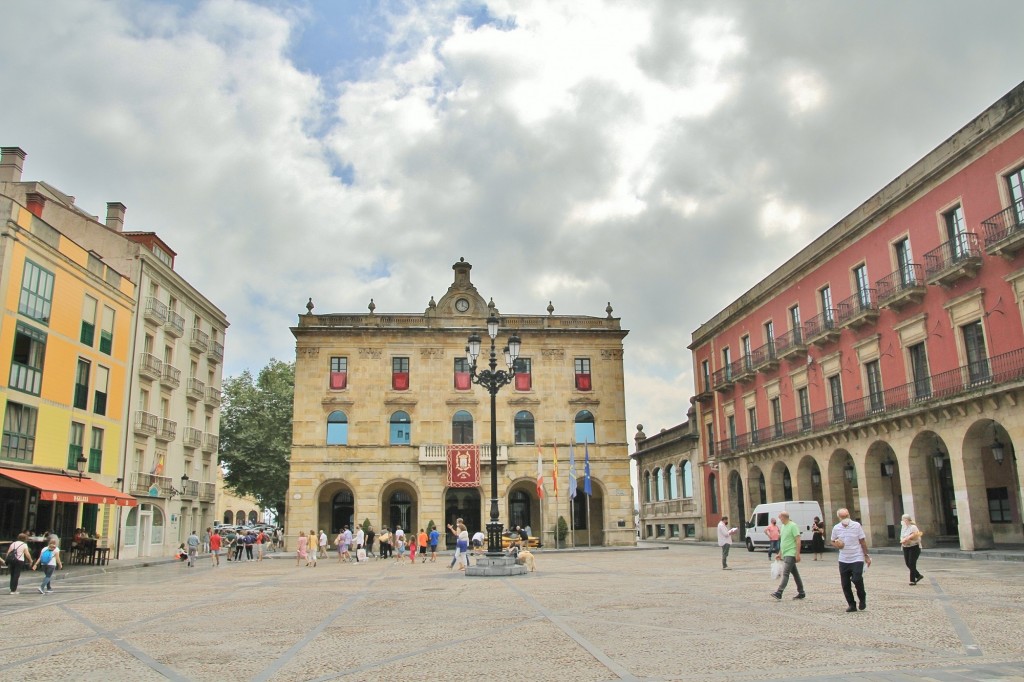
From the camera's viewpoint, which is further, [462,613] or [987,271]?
[987,271]

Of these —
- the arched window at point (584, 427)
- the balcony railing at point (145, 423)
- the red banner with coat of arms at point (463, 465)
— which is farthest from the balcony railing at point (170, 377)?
the arched window at point (584, 427)

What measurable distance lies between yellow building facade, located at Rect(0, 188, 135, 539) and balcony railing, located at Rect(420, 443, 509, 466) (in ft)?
50.1

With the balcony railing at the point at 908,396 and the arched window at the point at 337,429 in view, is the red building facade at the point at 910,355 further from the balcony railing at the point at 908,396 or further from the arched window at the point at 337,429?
the arched window at the point at 337,429

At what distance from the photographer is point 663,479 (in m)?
58.6

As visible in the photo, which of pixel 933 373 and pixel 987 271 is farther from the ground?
pixel 987 271

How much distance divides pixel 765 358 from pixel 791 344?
286 cm

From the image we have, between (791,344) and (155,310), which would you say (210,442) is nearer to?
(155,310)

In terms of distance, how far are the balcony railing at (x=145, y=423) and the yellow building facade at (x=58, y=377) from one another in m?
0.95

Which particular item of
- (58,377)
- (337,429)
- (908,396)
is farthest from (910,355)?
(58,377)

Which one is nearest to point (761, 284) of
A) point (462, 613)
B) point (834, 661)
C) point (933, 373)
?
point (933, 373)

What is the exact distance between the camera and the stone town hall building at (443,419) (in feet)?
139

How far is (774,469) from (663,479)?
2030 centimetres

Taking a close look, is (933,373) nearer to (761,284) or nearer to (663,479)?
(761,284)

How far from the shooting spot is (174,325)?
126ft
